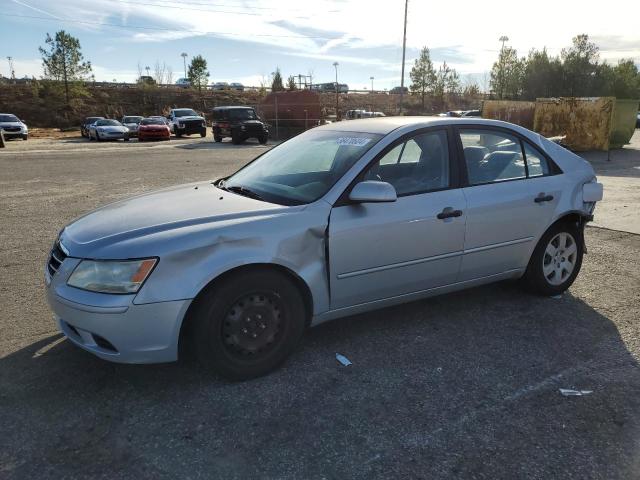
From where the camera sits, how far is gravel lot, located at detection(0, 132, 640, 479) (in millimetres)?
2484

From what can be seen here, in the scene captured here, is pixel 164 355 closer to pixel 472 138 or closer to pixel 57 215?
pixel 472 138

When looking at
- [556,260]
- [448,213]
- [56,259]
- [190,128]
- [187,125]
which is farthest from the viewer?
[190,128]

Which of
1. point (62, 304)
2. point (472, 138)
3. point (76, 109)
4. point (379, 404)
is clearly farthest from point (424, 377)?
point (76, 109)

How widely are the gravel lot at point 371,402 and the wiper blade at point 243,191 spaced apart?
111cm

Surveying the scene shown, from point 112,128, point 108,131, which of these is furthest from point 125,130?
point 108,131

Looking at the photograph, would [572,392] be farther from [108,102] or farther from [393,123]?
[108,102]

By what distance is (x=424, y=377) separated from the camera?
3.26 m

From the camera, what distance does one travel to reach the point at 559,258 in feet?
14.9

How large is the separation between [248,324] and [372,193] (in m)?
1.11

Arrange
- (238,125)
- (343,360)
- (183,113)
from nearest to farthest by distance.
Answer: (343,360) → (238,125) → (183,113)

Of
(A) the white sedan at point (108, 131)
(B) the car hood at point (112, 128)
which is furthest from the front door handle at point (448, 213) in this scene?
(B) the car hood at point (112, 128)

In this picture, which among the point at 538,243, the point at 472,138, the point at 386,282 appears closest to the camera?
the point at 386,282

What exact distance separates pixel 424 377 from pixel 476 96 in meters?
75.8

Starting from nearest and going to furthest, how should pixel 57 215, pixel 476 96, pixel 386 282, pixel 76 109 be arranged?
pixel 386 282 < pixel 57 215 < pixel 76 109 < pixel 476 96
